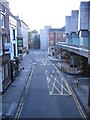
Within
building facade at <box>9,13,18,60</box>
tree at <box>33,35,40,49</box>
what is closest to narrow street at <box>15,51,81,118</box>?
building facade at <box>9,13,18,60</box>

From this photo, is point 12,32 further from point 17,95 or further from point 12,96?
point 12,96

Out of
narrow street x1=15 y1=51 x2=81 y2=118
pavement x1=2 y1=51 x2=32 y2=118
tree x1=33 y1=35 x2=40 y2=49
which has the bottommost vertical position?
narrow street x1=15 y1=51 x2=81 y2=118

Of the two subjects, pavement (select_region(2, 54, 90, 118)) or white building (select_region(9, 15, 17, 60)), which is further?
white building (select_region(9, 15, 17, 60))

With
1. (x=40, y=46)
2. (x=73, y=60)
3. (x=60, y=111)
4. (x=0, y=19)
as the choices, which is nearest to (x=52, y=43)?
(x=40, y=46)

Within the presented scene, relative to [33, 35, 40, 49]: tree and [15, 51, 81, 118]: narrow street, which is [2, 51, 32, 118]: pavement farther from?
[33, 35, 40, 49]: tree

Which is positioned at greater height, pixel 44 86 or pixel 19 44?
pixel 19 44

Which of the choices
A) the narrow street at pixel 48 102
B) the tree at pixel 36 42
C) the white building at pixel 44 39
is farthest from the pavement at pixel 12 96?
the tree at pixel 36 42

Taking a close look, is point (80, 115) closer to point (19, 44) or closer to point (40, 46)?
point (19, 44)

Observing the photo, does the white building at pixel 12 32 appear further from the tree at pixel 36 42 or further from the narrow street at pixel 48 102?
the tree at pixel 36 42

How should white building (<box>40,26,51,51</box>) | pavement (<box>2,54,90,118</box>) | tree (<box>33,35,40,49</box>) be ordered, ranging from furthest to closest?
tree (<box>33,35,40,49</box>) < white building (<box>40,26,51,51</box>) < pavement (<box>2,54,90,118</box>)

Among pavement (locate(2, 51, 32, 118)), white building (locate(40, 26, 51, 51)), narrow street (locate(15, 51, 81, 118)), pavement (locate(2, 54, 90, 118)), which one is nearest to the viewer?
narrow street (locate(15, 51, 81, 118))

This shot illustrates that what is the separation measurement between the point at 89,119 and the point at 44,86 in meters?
13.4

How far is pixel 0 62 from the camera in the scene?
1041 inches

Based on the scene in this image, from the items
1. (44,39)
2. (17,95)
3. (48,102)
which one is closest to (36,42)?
(44,39)
